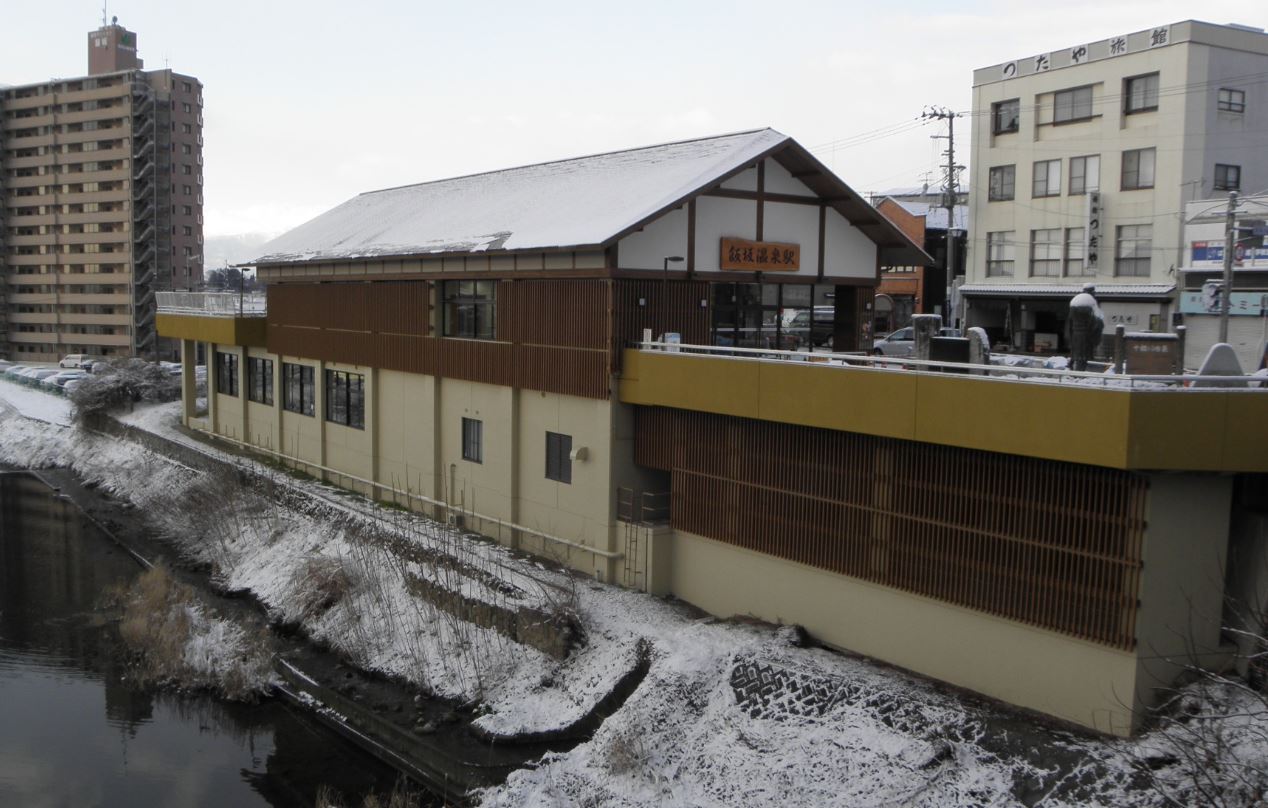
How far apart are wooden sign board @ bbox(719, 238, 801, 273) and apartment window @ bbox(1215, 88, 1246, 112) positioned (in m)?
19.4

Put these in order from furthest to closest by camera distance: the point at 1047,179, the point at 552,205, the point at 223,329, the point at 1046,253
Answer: the point at 1046,253 → the point at 1047,179 → the point at 223,329 → the point at 552,205

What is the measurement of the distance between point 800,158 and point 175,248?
2731 inches

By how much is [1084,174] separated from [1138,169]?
6.49 feet

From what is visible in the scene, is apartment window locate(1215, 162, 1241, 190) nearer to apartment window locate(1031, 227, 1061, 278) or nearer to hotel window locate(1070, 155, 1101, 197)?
hotel window locate(1070, 155, 1101, 197)

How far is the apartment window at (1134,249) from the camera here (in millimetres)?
33719

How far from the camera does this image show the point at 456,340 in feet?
77.4

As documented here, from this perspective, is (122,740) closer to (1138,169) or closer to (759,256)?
(759,256)

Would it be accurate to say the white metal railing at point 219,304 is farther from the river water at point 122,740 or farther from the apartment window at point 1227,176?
the apartment window at point 1227,176

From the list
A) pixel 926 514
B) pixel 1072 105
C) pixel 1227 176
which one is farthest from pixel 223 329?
pixel 1227 176

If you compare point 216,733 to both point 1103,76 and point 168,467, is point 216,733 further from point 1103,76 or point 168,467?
point 1103,76

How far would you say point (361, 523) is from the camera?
23.4m

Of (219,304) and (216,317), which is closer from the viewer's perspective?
(216,317)

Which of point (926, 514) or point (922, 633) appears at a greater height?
point (926, 514)

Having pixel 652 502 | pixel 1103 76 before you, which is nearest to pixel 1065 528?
pixel 652 502
